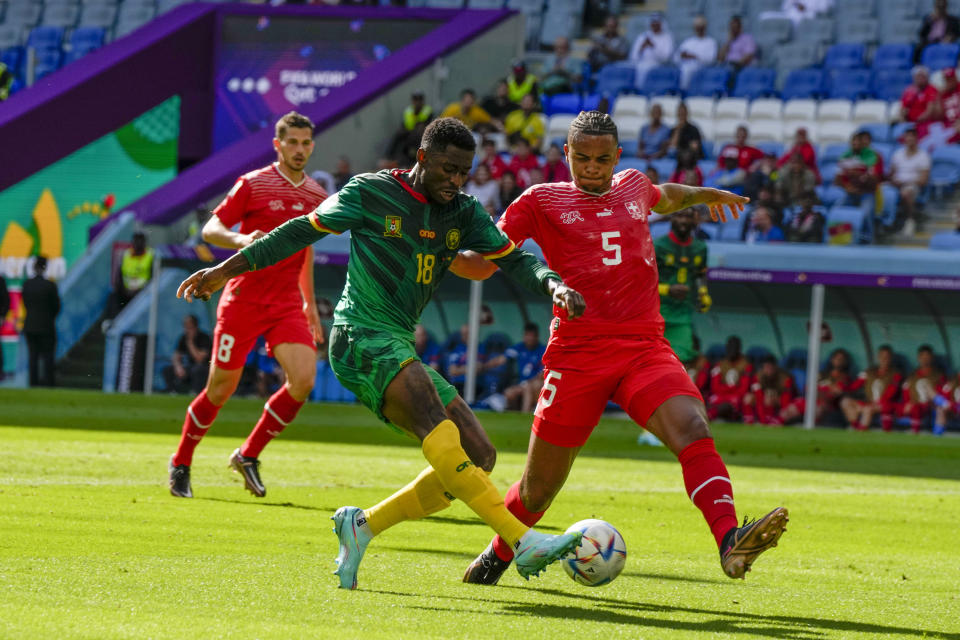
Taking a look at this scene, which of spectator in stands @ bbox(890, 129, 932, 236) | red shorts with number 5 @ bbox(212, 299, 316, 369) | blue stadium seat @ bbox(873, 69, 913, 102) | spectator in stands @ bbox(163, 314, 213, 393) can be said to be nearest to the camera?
red shorts with number 5 @ bbox(212, 299, 316, 369)

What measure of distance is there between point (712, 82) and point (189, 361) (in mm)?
10516

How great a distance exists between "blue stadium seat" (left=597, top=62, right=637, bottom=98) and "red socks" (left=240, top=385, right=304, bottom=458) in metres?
19.1

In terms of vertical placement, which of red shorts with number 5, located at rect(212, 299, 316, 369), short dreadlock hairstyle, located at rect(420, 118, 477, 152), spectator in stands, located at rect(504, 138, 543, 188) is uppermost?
Answer: short dreadlock hairstyle, located at rect(420, 118, 477, 152)

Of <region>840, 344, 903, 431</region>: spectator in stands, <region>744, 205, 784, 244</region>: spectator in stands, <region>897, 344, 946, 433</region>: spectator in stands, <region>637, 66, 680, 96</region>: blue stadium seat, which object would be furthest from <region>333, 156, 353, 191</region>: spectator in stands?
<region>897, 344, 946, 433</region>: spectator in stands

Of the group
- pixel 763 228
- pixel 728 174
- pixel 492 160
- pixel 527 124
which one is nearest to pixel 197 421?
pixel 763 228

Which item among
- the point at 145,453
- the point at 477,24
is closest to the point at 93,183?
the point at 477,24

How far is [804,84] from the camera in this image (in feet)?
89.5

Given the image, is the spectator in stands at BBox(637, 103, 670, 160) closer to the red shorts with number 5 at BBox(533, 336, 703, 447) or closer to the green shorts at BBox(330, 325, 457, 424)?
the red shorts with number 5 at BBox(533, 336, 703, 447)

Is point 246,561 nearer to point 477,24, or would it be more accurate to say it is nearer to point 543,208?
point 543,208

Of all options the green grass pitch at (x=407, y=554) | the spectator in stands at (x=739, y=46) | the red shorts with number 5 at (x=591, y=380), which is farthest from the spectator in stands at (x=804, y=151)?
the red shorts with number 5 at (x=591, y=380)

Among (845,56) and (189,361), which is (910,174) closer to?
(845,56)

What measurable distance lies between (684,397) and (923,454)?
12.2 m

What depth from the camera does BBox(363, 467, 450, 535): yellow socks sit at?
22.0 feet

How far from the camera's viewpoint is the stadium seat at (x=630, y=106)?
27.6m
